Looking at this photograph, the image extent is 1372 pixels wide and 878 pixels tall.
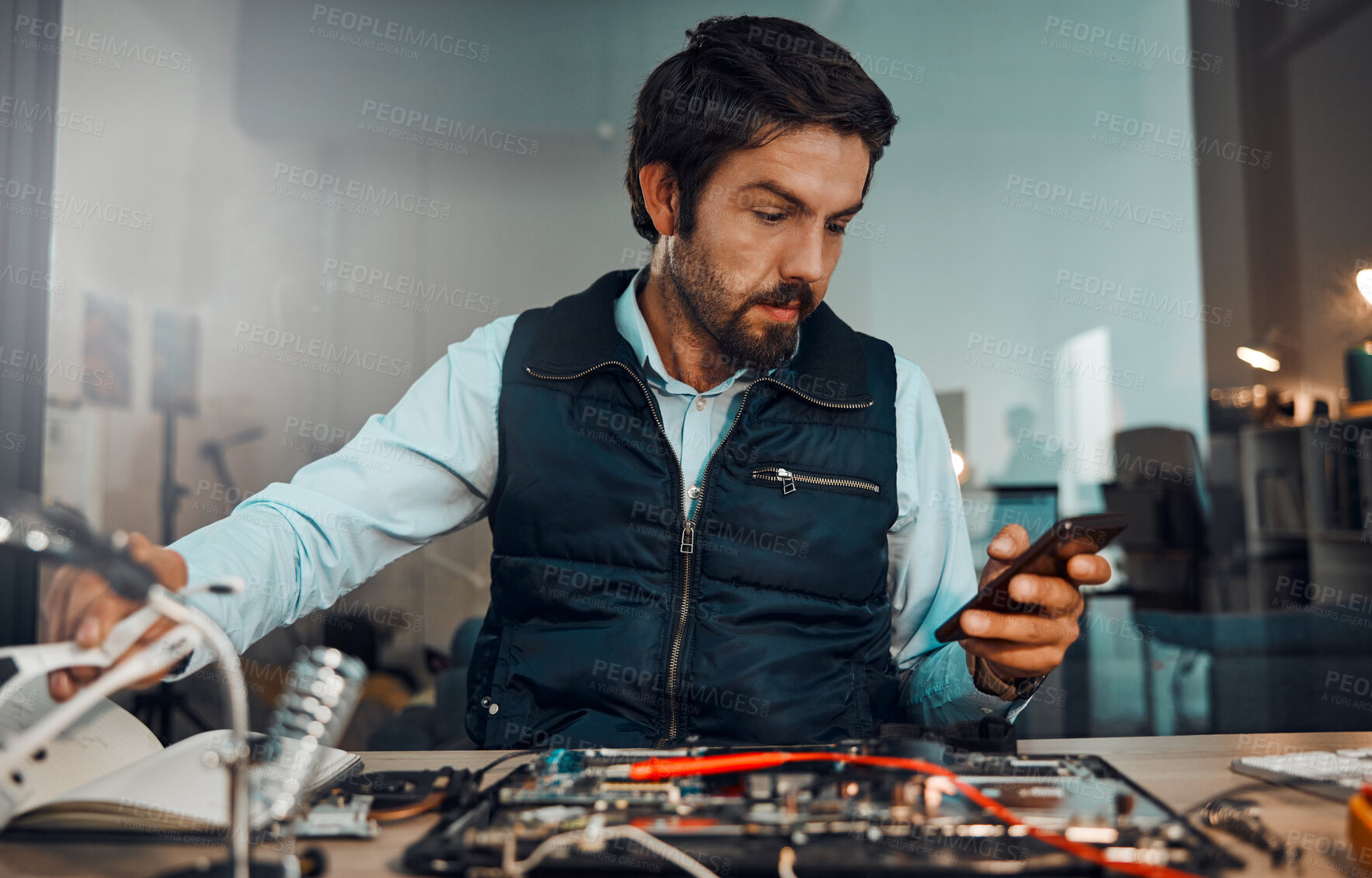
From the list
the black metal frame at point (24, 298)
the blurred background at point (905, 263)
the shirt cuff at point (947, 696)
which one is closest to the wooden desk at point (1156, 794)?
the shirt cuff at point (947, 696)

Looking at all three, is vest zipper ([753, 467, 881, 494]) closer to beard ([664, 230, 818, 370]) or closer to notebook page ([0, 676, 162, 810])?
beard ([664, 230, 818, 370])

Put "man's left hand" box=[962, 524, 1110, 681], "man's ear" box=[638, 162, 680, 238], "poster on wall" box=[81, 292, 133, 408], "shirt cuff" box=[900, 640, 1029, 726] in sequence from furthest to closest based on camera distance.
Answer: "poster on wall" box=[81, 292, 133, 408]
"man's ear" box=[638, 162, 680, 238]
"shirt cuff" box=[900, 640, 1029, 726]
"man's left hand" box=[962, 524, 1110, 681]

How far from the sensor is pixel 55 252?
9.20 feet

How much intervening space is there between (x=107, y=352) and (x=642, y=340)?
2.37 m

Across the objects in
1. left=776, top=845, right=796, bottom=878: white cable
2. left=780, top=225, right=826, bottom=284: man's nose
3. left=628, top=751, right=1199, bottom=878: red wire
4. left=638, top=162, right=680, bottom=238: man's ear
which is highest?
left=638, top=162, right=680, bottom=238: man's ear

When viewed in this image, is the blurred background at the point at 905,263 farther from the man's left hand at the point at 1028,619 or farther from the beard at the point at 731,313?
the man's left hand at the point at 1028,619

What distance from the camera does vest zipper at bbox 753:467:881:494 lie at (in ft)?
3.92

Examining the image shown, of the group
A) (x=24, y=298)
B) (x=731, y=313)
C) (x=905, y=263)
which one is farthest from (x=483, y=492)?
(x=905, y=263)

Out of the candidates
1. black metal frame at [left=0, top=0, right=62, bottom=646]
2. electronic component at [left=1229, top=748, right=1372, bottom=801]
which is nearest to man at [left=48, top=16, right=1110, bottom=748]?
electronic component at [left=1229, top=748, right=1372, bottom=801]

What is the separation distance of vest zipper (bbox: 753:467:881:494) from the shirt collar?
150 millimetres

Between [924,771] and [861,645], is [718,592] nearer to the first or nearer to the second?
[861,645]

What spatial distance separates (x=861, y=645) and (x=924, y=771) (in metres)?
0.58

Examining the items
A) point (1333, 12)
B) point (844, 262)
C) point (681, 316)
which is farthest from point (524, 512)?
point (1333, 12)

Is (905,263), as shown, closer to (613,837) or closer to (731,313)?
(731,313)
